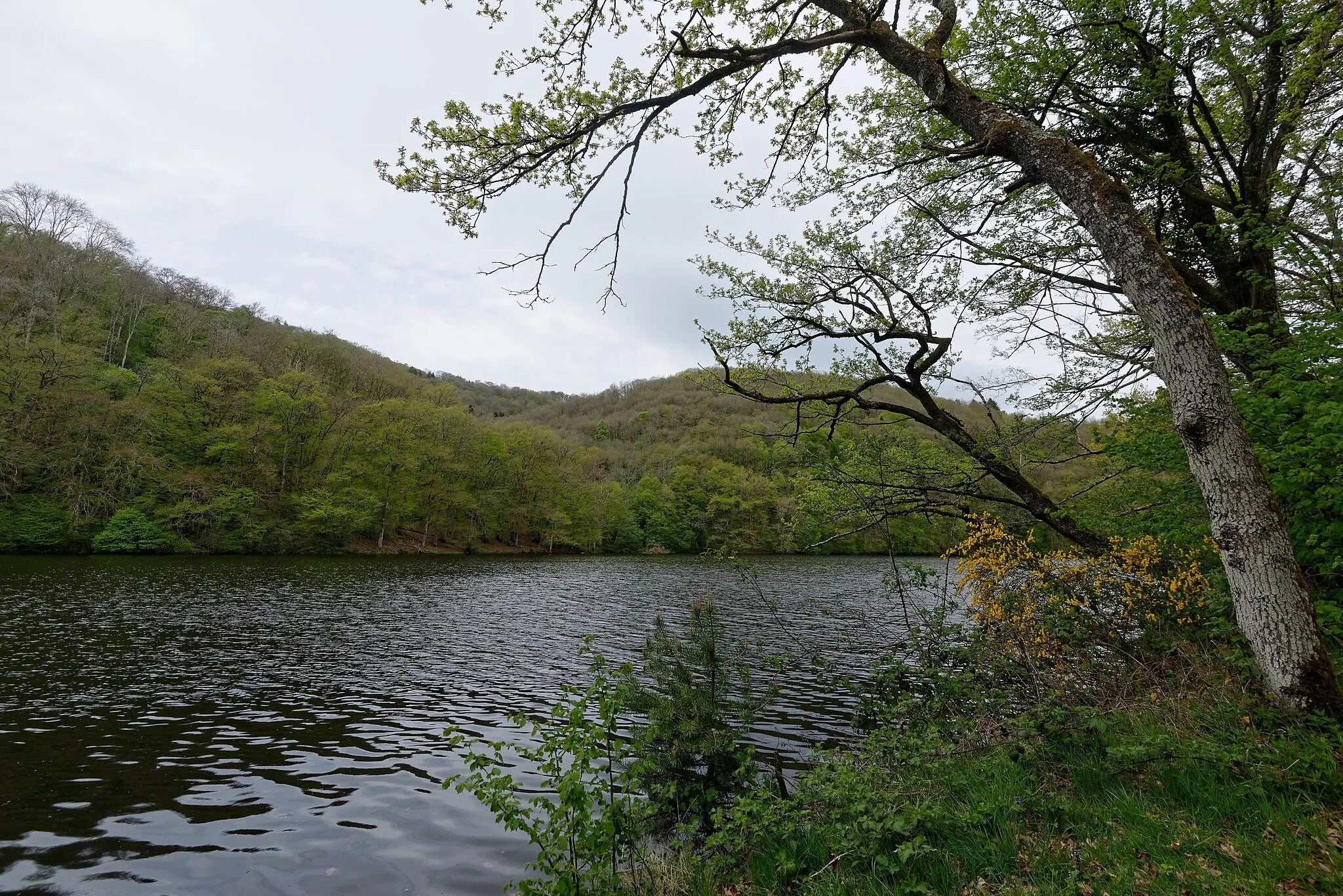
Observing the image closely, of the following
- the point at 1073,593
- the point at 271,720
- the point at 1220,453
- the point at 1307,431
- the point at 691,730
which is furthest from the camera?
the point at 271,720

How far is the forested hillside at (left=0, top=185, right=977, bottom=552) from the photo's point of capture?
35000 mm

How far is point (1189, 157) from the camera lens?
26.0ft

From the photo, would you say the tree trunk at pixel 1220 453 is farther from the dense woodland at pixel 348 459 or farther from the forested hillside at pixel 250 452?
the forested hillside at pixel 250 452

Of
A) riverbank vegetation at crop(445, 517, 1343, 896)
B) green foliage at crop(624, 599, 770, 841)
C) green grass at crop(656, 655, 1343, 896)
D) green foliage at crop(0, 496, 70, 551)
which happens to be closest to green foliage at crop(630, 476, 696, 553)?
green foliage at crop(0, 496, 70, 551)

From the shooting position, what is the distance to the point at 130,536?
35.2 metres

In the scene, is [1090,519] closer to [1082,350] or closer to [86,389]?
[1082,350]

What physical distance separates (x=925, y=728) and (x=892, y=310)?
5.56 meters

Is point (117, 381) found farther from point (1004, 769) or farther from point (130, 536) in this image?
point (1004, 769)

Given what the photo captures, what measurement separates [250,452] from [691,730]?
48.8 m

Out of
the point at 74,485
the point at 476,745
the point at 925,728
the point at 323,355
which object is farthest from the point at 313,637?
the point at 323,355

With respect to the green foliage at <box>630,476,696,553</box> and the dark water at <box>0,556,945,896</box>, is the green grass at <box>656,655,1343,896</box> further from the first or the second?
the green foliage at <box>630,476,696,553</box>

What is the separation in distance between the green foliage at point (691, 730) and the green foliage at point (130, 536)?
141ft

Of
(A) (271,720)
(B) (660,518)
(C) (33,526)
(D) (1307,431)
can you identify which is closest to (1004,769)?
(D) (1307,431)

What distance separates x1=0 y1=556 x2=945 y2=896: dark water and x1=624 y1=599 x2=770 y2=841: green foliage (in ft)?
6.09
